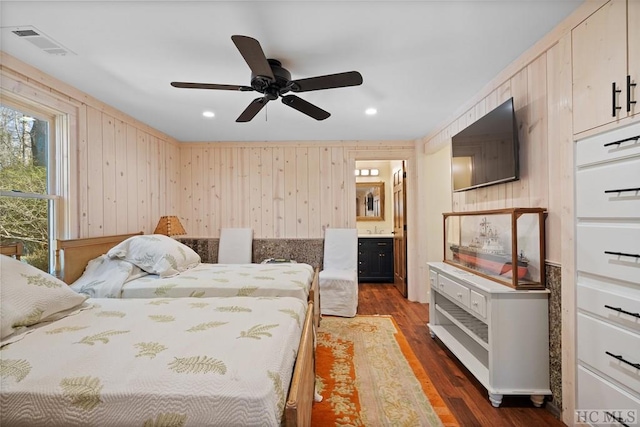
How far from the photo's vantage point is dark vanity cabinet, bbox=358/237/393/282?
5578mm

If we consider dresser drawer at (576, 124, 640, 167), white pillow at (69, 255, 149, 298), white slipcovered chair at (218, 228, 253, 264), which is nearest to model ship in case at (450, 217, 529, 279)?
dresser drawer at (576, 124, 640, 167)

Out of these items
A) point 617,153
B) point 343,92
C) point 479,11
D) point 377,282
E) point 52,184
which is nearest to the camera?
point 617,153

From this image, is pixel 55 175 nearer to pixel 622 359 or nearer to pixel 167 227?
pixel 167 227

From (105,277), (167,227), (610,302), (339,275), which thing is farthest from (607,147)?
(167,227)

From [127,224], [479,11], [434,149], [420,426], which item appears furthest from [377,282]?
[479,11]

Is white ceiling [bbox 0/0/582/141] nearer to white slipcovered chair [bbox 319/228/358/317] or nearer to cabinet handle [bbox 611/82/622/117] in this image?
cabinet handle [bbox 611/82/622/117]

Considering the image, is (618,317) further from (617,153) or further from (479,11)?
(479,11)

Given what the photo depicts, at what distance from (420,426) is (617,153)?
185 centimetres

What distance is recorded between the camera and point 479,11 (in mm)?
1641

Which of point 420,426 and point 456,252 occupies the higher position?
point 456,252

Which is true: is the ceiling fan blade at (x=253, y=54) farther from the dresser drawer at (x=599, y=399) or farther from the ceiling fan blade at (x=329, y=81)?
the dresser drawer at (x=599, y=399)

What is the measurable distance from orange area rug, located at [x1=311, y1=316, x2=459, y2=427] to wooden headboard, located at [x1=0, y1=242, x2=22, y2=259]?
238 cm

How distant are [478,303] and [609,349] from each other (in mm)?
710

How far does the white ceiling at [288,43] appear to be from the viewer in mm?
1625
